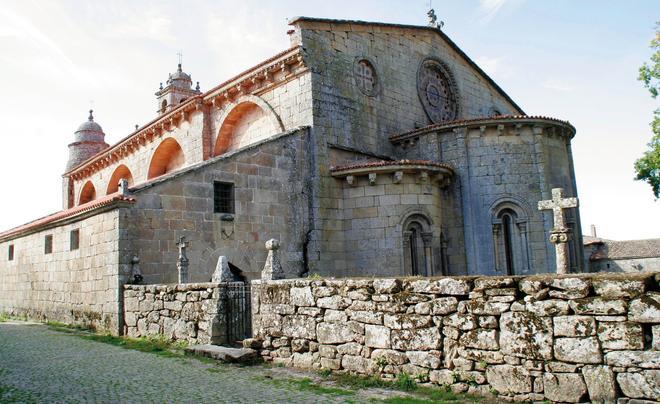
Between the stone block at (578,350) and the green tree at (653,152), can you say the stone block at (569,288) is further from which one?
the green tree at (653,152)


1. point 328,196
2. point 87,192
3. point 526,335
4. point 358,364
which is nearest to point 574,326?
point 526,335

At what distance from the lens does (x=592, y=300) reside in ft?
16.5

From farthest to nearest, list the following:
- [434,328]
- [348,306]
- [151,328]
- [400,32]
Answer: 1. [400,32]
2. [151,328]
3. [348,306]
4. [434,328]

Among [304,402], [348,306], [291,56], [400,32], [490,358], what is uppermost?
[400,32]

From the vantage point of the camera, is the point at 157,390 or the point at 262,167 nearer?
the point at 157,390

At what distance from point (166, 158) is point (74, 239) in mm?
9365

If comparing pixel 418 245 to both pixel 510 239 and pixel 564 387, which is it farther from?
pixel 564 387

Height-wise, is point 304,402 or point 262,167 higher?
point 262,167

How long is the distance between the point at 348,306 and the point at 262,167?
8.21 meters

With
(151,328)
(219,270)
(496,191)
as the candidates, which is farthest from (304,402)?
(496,191)

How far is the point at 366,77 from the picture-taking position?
57.0 feet

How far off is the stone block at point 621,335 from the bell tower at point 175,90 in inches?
1320

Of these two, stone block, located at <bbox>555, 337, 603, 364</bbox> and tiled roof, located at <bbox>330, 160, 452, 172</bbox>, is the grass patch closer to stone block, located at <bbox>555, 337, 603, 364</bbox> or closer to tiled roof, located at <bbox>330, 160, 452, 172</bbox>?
stone block, located at <bbox>555, 337, 603, 364</bbox>

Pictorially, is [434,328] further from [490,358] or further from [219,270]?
[219,270]
